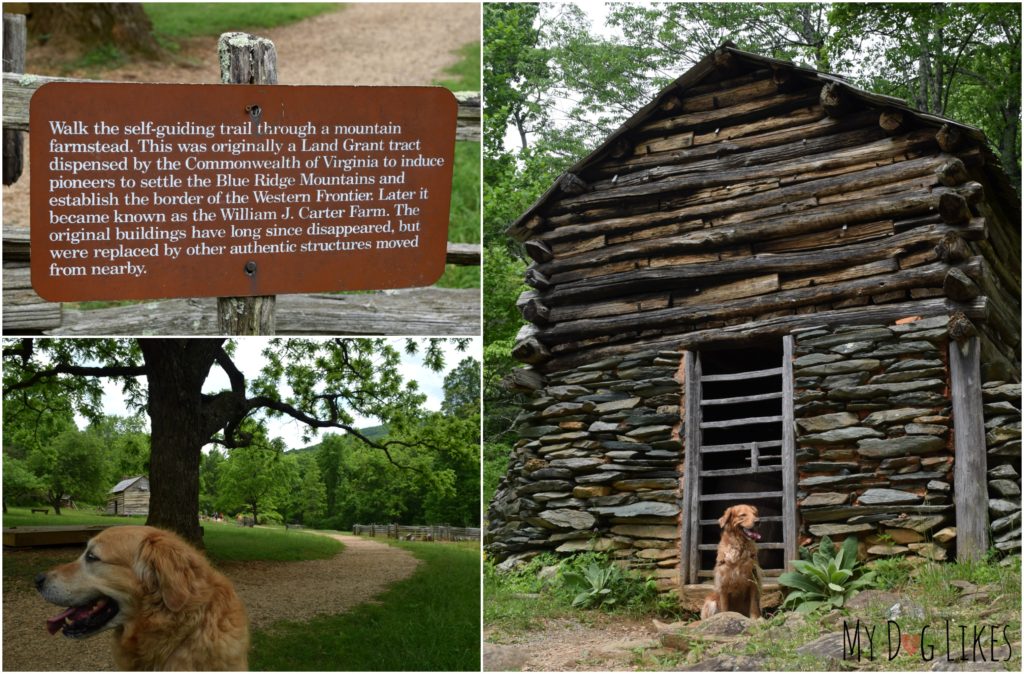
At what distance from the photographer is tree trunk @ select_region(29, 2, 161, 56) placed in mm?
17406

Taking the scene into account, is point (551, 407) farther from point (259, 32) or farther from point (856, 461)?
point (259, 32)

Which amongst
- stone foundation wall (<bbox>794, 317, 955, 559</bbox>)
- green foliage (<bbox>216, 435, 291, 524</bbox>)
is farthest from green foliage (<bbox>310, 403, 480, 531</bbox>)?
stone foundation wall (<bbox>794, 317, 955, 559</bbox>)

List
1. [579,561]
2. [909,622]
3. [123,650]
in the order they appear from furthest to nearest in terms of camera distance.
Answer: [579,561], [909,622], [123,650]

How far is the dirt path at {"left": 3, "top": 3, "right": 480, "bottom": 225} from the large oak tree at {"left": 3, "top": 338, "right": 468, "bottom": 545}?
10.9m

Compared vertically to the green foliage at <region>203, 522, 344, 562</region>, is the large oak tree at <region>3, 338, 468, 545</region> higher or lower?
higher

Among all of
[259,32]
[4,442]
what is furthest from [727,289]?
[259,32]

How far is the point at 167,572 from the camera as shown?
400 cm

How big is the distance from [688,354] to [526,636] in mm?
3061

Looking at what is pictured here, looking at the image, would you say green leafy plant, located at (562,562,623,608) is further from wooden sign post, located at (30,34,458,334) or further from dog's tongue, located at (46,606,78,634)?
dog's tongue, located at (46,606,78,634)

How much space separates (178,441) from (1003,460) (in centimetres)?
601

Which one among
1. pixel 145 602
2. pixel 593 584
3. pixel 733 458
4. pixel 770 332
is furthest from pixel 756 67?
pixel 145 602

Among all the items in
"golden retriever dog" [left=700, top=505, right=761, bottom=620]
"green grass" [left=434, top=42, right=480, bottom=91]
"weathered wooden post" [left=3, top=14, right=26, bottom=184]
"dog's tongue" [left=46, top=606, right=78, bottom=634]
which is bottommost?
"golden retriever dog" [left=700, top=505, right=761, bottom=620]

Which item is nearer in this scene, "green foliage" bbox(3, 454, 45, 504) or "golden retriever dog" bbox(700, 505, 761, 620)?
"green foliage" bbox(3, 454, 45, 504)

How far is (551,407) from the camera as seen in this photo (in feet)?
30.5
